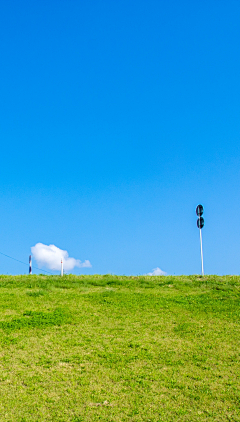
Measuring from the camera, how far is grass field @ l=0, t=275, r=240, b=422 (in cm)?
757

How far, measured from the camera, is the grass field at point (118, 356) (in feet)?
24.8

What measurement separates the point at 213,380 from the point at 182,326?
3283 millimetres

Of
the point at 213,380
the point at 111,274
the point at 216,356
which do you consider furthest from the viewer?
the point at 111,274

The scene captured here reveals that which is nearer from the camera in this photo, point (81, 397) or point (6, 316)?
point (81, 397)

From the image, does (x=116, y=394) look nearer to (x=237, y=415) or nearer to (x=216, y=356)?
(x=237, y=415)

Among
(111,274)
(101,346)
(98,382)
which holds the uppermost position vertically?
(111,274)

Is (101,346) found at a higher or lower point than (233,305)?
lower

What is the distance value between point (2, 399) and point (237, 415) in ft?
17.1

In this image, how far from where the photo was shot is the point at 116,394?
26.1ft

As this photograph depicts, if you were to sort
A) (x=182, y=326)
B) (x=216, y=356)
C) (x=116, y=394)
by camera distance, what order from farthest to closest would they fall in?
1. (x=182, y=326)
2. (x=216, y=356)
3. (x=116, y=394)

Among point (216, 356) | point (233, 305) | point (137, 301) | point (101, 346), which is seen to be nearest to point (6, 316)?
point (101, 346)

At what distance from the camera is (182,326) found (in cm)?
1202

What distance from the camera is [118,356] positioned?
9656 mm

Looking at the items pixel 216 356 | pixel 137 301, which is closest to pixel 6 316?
pixel 137 301
